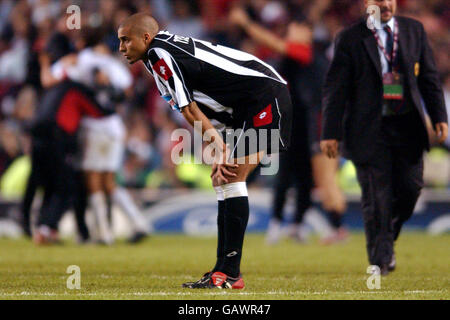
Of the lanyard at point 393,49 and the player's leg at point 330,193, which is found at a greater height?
the lanyard at point 393,49

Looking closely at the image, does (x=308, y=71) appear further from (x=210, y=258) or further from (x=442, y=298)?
(x=442, y=298)

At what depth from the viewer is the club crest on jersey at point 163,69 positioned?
563 centimetres

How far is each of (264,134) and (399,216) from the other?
182 cm

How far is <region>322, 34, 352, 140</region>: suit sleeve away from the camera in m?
6.96

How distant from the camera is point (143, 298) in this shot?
520 cm

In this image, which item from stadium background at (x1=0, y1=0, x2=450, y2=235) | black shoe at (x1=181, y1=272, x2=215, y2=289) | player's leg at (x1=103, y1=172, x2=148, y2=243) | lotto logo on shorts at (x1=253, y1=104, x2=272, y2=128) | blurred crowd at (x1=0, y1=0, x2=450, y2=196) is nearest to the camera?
black shoe at (x1=181, y1=272, x2=215, y2=289)

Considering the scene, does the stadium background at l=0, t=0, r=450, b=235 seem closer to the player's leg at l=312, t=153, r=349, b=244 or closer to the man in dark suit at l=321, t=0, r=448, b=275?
the player's leg at l=312, t=153, r=349, b=244

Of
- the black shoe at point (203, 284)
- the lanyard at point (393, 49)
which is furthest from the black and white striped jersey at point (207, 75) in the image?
the lanyard at point (393, 49)

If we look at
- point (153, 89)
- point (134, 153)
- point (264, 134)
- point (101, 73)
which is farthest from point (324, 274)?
point (153, 89)

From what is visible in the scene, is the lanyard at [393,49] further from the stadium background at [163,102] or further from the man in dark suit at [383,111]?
the stadium background at [163,102]

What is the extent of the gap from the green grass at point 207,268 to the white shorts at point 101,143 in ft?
3.41

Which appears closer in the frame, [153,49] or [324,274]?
[153,49]

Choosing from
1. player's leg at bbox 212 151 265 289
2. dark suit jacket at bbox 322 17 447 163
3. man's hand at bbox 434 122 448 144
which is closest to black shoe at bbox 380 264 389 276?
dark suit jacket at bbox 322 17 447 163

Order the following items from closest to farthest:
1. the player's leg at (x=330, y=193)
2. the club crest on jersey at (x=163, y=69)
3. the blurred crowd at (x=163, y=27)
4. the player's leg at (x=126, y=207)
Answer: the club crest on jersey at (x=163, y=69)
the player's leg at (x=330, y=193)
the player's leg at (x=126, y=207)
the blurred crowd at (x=163, y=27)
